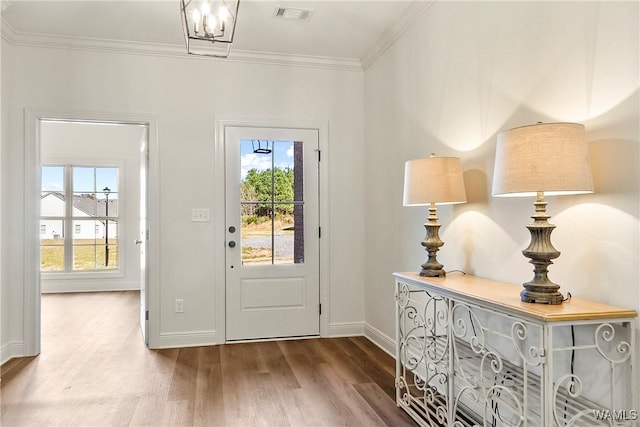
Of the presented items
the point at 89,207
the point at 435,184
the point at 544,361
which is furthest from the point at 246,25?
the point at 89,207

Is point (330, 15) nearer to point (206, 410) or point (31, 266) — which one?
point (206, 410)

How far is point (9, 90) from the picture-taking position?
3.45 metres

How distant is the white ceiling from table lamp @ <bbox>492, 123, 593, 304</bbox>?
5.72 ft

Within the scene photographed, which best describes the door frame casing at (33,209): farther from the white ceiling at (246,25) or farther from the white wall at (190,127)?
the white ceiling at (246,25)

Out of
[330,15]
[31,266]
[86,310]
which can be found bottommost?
[86,310]

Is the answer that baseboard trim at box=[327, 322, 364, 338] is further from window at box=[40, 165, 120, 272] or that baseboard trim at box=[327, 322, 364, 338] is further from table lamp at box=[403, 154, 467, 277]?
window at box=[40, 165, 120, 272]

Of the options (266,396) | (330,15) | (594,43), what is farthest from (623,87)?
(266,396)

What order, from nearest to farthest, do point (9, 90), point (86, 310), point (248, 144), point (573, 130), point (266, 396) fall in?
point (573, 130) < point (266, 396) < point (9, 90) < point (248, 144) < point (86, 310)

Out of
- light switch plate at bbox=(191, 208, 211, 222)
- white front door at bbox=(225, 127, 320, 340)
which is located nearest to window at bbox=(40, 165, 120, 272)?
light switch plate at bbox=(191, 208, 211, 222)

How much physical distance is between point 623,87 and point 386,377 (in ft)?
7.42

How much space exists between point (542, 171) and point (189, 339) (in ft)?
10.6

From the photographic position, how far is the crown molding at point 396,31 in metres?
2.98

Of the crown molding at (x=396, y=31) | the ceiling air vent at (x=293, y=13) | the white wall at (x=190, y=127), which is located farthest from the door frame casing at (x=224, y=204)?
the ceiling air vent at (x=293, y=13)

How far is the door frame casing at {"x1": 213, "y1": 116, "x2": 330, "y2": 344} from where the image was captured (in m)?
3.85
